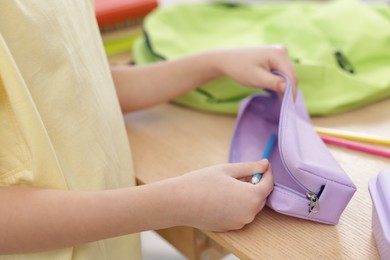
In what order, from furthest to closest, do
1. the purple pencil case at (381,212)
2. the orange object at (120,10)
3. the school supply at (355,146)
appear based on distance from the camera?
1. the orange object at (120,10)
2. the school supply at (355,146)
3. the purple pencil case at (381,212)

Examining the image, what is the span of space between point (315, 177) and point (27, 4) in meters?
0.34

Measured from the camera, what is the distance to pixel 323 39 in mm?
788

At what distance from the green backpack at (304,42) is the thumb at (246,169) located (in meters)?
0.21

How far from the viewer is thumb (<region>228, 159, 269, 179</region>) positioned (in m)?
0.52

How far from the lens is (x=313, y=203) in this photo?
493 mm

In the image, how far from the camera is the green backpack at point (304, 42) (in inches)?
28.8

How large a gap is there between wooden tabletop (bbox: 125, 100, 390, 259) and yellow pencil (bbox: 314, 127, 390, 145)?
2cm

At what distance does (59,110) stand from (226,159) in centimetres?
22

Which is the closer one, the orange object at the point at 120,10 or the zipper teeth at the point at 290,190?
the zipper teeth at the point at 290,190

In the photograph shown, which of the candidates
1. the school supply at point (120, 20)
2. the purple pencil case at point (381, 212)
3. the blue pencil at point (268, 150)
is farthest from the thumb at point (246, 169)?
the school supply at point (120, 20)

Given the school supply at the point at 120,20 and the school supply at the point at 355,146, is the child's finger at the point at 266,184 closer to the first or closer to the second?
the school supply at the point at 355,146

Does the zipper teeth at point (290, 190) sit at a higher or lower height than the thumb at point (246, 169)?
lower

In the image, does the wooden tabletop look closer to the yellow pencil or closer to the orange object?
the yellow pencil

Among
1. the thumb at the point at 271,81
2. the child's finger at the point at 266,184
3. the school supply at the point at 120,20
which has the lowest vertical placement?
the school supply at the point at 120,20
